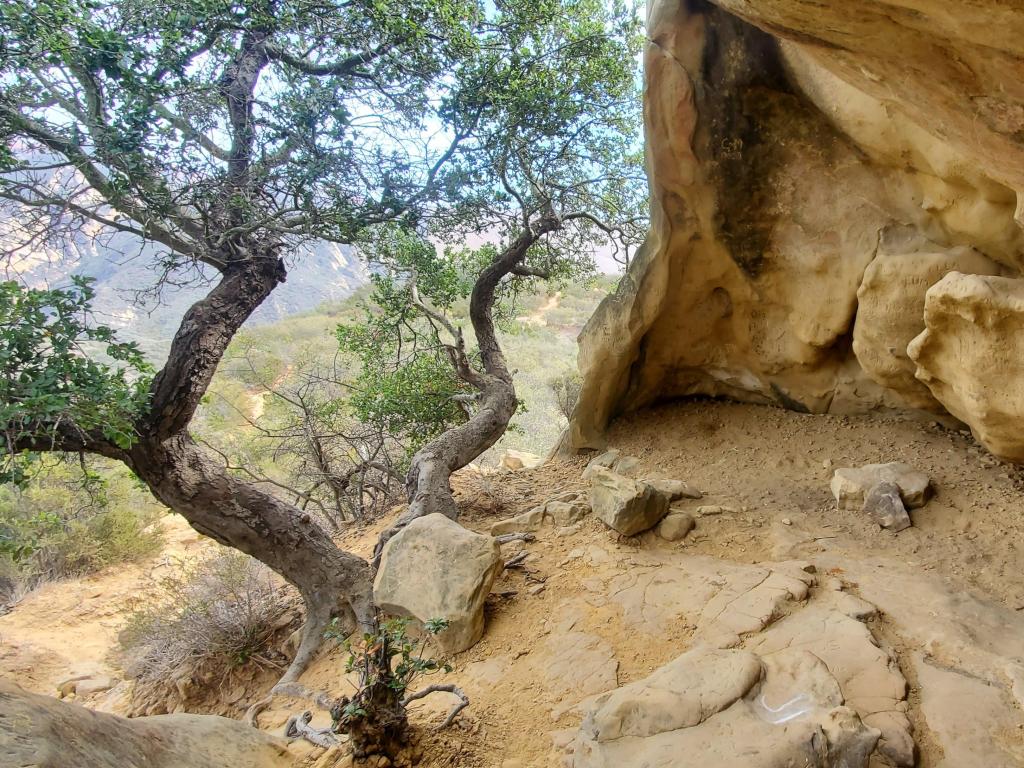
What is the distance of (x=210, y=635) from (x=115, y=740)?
302cm

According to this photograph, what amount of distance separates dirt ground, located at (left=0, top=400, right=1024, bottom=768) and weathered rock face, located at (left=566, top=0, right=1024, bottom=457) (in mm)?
352

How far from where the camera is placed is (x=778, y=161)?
4.09 meters

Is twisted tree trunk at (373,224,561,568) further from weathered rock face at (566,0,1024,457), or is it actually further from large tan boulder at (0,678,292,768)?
large tan boulder at (0,678,292,768)

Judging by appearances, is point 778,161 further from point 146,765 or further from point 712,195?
point 146,765

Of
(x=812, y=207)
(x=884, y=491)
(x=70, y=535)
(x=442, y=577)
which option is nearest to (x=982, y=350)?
(x=884, y=491)

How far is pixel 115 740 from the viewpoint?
1.74 meters

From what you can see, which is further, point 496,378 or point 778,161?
point 496,378

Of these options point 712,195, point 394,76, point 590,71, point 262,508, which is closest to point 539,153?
point 590,71

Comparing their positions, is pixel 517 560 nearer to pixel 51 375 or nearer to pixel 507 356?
pixel 51 375

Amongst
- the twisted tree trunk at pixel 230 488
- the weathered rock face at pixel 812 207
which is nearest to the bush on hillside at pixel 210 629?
the twisted tree trunk at pixel 230 488

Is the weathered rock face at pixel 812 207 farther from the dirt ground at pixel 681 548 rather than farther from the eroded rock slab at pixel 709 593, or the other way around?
the eroded rock slab at pixel 709 593

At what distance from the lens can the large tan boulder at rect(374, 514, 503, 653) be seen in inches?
130

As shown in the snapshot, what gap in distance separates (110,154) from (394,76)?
2.22 metres

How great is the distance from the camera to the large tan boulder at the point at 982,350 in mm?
2760
